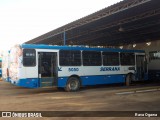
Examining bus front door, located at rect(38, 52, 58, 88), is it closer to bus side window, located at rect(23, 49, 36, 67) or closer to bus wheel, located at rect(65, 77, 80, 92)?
bus side window, located at rect(23, 49, 36, 67)

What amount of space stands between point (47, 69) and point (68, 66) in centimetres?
154

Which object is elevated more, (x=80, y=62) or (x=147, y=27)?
(x=147, y=27)

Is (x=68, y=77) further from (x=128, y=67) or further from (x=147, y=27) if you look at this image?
(x=147, y=27)

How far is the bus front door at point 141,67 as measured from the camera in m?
23.2

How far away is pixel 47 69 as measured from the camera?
17.2 meters

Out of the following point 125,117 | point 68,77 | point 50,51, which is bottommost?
point 125,117

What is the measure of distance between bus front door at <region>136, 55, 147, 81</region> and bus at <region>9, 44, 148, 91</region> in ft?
1.05

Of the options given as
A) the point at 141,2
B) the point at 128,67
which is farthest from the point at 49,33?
the point at 141,2

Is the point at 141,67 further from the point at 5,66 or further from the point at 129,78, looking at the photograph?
the point at 5,66

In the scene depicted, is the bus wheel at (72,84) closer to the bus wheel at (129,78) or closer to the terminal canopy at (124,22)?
the bus wheel at (129,78)

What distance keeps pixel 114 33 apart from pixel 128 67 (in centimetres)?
751

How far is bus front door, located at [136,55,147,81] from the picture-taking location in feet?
76.0

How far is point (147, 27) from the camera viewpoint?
83.5 feet

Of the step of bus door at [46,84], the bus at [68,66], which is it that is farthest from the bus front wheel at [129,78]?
the step of bus door at [46,84]
